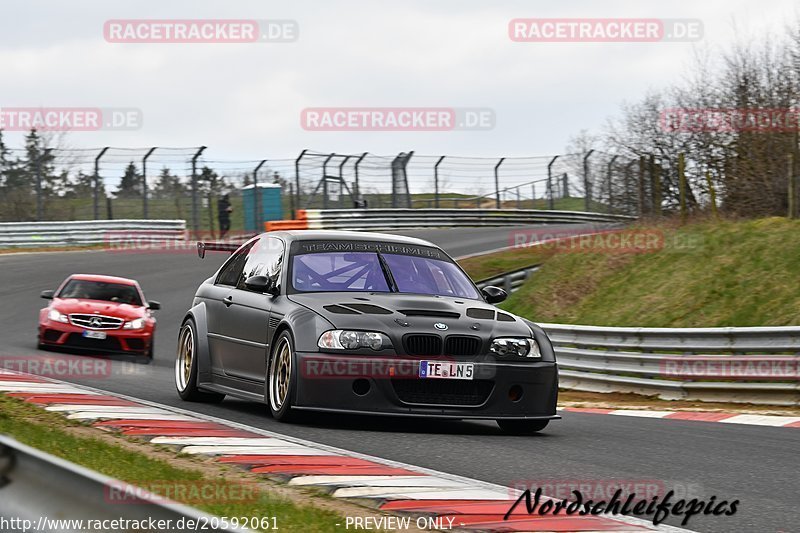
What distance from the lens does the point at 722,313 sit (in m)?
17.3

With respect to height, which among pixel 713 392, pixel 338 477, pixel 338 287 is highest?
pixel 338 287

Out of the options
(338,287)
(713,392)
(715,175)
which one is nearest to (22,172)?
(715,175)

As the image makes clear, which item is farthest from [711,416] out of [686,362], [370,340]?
[370,340]

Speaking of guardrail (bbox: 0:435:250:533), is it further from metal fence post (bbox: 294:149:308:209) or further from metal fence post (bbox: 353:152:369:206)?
metal fence post (bbox: 353:152:369:206)

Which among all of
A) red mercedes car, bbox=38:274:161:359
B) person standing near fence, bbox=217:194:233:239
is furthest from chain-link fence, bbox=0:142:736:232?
red mercedes car, bbox=38:274:161:359

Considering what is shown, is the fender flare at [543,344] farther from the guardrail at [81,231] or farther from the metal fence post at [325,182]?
the metal fence post at [325,182]

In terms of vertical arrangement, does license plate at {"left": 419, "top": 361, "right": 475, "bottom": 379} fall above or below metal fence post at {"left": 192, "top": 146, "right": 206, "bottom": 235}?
below

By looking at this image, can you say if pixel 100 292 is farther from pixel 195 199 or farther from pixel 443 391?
pixel 195 199

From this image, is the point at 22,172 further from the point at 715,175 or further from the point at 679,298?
the point at 679,298

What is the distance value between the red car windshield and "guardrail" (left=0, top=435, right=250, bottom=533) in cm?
1449

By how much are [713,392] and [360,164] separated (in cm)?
2558

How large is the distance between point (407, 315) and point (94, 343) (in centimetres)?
1002

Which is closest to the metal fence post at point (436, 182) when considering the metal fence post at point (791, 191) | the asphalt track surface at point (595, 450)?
the metal fence post at point (791, 191)

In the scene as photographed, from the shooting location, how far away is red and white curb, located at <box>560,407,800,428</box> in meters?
10.7
